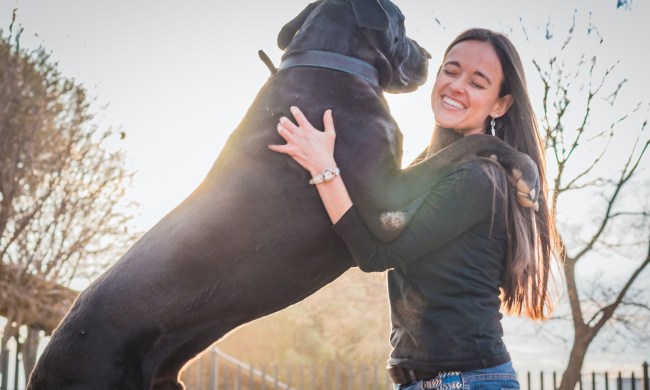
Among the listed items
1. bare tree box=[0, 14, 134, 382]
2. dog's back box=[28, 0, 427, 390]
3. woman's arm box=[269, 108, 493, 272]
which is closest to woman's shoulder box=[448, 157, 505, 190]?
woman's arm box=[269, 108, 493, 272]

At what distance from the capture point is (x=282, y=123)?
2314 mm

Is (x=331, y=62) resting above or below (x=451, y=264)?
above

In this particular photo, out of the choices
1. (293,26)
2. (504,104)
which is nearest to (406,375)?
(504,104)

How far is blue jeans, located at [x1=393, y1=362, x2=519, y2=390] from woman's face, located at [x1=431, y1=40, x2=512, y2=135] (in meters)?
0.91

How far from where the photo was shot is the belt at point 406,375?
82.9 inches

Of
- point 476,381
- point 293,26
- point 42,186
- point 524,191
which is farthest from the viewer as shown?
point 42,186

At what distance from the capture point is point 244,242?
2162mm

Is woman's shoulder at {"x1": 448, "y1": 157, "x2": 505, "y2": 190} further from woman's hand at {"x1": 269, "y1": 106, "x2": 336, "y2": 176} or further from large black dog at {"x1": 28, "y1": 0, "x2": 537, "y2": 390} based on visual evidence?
woman's hand at {"x1": 269, "y1": 106, "x2": 336, "y2": 176}

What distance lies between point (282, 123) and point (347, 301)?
13340mm

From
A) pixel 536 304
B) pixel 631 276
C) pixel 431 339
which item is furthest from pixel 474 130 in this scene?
pixel 631 276

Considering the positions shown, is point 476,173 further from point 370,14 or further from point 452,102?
point 370,14

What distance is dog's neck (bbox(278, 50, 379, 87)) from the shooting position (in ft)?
8.05

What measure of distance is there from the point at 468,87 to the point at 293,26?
0.73 m

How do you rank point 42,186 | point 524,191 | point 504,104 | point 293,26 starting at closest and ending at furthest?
point 524,191 → point 504,104 → point 293,26 → point 42,186
